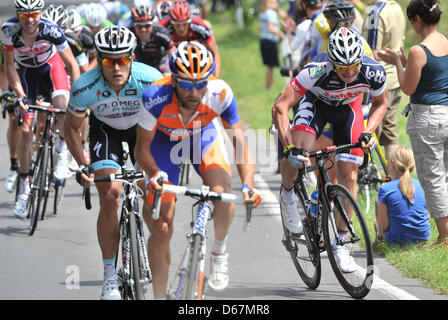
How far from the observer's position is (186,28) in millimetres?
13508

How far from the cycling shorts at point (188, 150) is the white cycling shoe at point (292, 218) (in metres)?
1.27

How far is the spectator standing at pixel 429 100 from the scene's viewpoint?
8461mm

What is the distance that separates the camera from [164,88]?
261 inches

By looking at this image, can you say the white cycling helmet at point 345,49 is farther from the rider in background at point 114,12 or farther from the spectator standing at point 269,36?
the spectator standing at point 269,36

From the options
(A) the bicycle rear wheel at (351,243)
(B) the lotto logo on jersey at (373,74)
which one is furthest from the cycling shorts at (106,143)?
(B) the lotto logo on jersey at (373,74)

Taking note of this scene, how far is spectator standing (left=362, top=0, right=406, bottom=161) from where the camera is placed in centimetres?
1107

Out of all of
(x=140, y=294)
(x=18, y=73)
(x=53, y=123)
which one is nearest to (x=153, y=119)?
(x=140, y=294)

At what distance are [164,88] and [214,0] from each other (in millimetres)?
34565

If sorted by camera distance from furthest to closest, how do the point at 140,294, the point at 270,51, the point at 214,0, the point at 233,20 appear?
the point at 214,0 < the point at 233,20 < the point at 270,51 < the point at 140,294

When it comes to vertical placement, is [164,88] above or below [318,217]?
above

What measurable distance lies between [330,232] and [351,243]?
0.81ft
